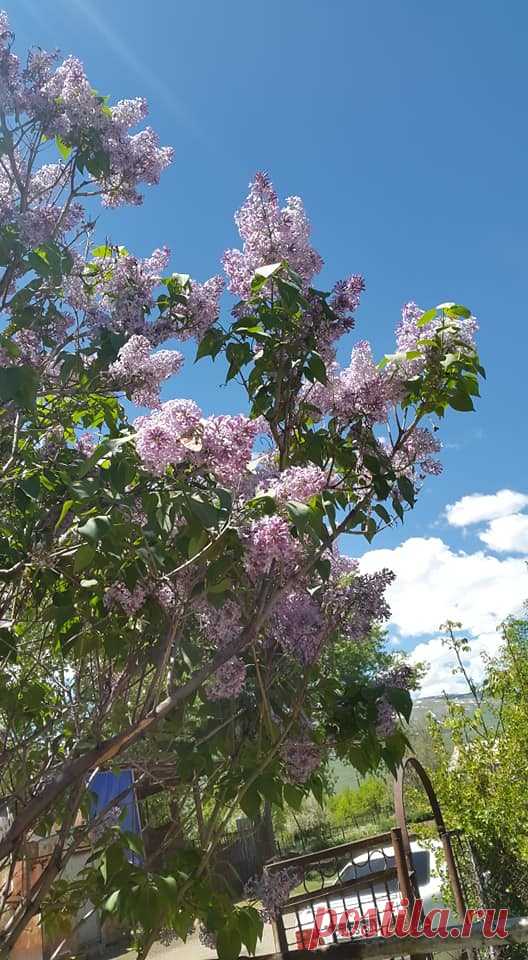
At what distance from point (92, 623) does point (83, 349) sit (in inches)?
31.4

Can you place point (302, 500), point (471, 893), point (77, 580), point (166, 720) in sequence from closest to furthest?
point (302, 500) → point (77, 580) → point (166, 720) → point (471, 893)

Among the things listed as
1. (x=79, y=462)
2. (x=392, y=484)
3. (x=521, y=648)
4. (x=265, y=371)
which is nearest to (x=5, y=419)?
A: (x=79, y=462)

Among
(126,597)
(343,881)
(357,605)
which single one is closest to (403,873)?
(343,881)

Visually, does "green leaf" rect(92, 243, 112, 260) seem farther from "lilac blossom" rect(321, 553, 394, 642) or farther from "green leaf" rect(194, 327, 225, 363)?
"lilac blossom" rect(321, 553, 394, 642)

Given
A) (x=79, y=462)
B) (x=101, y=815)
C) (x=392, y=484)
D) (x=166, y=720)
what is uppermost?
(x=79, y=462)

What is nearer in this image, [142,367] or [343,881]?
[142,367]

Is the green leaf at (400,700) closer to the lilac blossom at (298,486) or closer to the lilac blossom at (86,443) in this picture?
the lilac blossom at (298,486)

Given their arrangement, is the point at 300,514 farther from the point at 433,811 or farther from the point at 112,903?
the point at 433,811

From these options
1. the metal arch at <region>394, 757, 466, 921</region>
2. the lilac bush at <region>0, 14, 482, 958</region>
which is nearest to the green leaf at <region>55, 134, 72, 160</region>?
the lilac bush at <region>0, 14, 482, 958</region>

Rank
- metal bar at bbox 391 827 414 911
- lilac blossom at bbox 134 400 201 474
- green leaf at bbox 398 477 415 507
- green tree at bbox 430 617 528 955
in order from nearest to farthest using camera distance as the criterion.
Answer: lilac blossom at bbox 134 400 201 474 < green leaf at bbox 398 477 415 507 < metal bar at bbox 391 827 414 911 < green tree at bbox 430 617 528 955

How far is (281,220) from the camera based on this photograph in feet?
6.75

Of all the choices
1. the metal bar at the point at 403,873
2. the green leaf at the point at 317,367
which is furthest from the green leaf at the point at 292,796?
the metal bar at the point at 403,873

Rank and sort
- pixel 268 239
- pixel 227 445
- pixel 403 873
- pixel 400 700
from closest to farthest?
pixel 227 445 < pixel 400 700 < pixel 268 239 < pixel 403 873

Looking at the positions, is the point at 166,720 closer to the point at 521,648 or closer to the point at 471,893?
the point at 471,893
